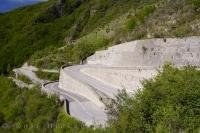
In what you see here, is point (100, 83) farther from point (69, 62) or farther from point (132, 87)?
→ point (69, 62)

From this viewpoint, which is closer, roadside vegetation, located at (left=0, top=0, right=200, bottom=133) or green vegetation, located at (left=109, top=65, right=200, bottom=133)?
green vegetation, located at (left=109, top=65, right=200, bottom=133)

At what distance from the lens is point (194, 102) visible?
3133cm

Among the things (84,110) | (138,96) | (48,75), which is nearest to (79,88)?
(84,110)

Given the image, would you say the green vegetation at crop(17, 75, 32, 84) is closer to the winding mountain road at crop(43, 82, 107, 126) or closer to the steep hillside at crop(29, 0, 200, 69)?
the steep hillside at crop(29, 0, 200, 69)

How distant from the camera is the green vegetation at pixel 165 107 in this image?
30219 millimetres

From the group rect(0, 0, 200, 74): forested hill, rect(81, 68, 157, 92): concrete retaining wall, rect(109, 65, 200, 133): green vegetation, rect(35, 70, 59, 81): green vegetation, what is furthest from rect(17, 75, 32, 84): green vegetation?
rect(109, 65, 200, 133): green vegetation

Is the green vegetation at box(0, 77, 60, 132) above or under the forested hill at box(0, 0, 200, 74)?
under

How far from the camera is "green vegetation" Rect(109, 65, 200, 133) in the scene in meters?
30.2

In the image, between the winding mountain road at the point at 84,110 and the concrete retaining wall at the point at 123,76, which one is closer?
the winding mountain road at the point at 84,110

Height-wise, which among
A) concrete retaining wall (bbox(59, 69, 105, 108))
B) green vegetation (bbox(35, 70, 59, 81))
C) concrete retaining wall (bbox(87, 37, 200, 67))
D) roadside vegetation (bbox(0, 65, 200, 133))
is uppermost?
concrete retaining wall (bbox(87, 37, 200, 67))

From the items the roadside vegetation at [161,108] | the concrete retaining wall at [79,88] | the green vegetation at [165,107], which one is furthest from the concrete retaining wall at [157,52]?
the green vegetation at [165,107]

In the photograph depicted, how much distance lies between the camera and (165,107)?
103 ft

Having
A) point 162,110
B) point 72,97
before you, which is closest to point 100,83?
point 72,97

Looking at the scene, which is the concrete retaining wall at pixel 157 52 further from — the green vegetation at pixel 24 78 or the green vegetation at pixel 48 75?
the green vegetation at pixel 24 78
